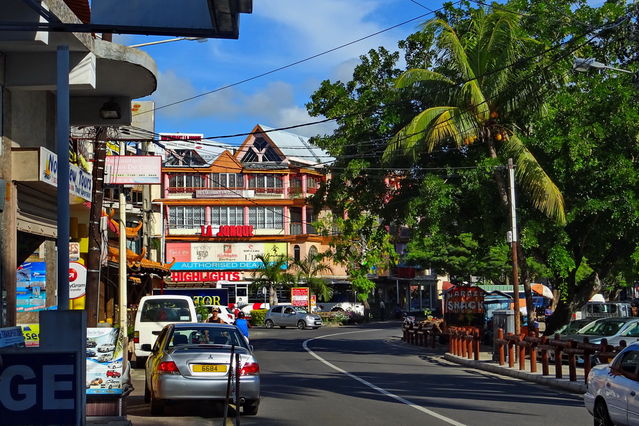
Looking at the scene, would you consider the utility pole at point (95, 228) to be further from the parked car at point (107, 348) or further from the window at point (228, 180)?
the window at point (228, 180)

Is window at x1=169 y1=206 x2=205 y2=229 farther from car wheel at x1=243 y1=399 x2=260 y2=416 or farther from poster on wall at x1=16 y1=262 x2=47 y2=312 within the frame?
car wheel at x1=243 y1=399 x2=260 y2=416

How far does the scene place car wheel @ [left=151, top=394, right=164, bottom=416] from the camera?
14389mm

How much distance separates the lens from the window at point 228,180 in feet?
257

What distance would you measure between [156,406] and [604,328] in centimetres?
1718

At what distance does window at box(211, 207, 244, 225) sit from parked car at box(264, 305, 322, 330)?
18.4 m

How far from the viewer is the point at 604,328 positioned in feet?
90.0

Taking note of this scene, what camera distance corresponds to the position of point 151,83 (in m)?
14.2

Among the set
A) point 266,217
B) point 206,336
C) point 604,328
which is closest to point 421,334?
point 604,328

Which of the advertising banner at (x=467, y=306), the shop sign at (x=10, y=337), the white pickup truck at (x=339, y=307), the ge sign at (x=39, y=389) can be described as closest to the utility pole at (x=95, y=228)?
the shop sign at (x=10, y=337)

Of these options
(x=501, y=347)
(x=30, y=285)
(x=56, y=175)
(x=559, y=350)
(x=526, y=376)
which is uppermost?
(x=56, y=175)

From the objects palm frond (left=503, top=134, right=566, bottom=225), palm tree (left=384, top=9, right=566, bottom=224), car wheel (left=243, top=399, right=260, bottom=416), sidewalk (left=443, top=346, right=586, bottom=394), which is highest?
palm tree (left=384, top=9, right=566, bottom=224)

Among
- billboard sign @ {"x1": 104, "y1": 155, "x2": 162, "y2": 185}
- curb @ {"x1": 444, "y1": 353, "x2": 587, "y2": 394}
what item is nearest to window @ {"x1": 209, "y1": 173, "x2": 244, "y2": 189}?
curb @ {"x1": 444, "y1": 353, "x2": 587, "y2": 394}

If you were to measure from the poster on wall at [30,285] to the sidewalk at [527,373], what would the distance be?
427 inches

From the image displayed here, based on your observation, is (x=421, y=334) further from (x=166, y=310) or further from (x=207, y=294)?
(x=166, y=310)
